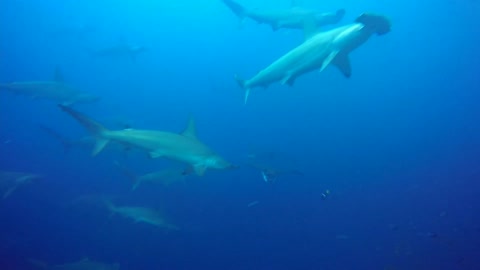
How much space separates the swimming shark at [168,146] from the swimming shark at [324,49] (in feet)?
7.53

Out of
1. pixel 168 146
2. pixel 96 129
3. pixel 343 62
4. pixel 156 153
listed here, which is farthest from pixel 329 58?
pixel 96 129

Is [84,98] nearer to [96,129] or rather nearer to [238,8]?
[238,8]

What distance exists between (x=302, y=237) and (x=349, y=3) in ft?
168

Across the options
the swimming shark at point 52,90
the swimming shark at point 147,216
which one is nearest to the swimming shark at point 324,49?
the swimming shark at point 147,216

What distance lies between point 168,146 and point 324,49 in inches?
120

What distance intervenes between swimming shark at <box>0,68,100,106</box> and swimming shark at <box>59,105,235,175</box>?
697cm

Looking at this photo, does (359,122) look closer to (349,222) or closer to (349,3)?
(349,222)

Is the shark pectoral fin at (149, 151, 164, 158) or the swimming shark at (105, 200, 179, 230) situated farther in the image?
the swimming shark at (105, 200, 179, 230)

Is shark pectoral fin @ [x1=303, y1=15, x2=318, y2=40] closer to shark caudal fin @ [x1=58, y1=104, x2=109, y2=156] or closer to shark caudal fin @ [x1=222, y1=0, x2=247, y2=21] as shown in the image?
shark caudal fin @ [x1=58, y1=104, x2=109, y2=156]

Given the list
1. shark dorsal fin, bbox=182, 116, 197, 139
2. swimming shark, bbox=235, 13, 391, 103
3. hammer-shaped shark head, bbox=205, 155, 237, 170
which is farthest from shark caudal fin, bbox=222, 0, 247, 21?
hammer-shaped shark head, bbox=205, 155, 237, 170

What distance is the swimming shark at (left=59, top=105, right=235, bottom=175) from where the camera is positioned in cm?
643

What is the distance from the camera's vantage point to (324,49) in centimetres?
715

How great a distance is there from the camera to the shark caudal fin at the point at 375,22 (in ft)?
19.7

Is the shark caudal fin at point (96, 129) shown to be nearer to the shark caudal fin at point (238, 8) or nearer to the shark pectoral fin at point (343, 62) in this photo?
the shark pectoral fin at point (343, 62)
